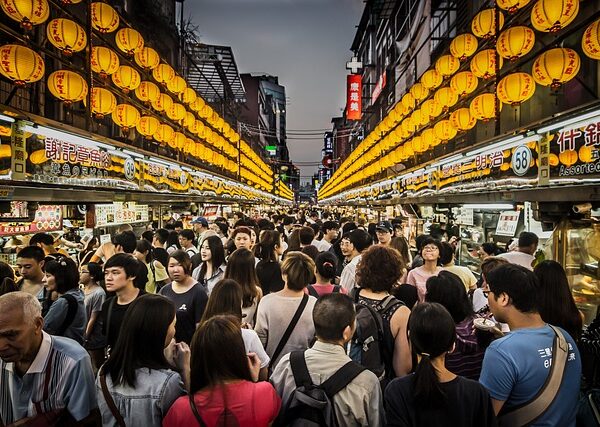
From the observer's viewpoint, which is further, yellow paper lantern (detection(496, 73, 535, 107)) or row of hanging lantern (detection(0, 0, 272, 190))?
yellow paper lantern (detection(496, 73, 535, 107))

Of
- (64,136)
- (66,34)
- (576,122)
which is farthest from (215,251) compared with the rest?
(576,122)

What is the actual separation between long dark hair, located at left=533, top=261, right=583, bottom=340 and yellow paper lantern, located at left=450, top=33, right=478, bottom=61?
7.91 meters

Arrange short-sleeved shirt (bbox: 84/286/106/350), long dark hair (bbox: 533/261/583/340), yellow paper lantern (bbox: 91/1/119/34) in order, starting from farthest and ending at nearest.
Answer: yellow paper lantern (bbox: 91/1/119/34)
short-sleeved shirt (bbox: 84/286/106/350)
long dark hair (bbox: 533/261/583/340)

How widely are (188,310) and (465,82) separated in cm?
860

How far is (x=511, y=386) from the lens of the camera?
8.94ft

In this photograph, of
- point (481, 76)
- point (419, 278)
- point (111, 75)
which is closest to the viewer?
point (419, 278)

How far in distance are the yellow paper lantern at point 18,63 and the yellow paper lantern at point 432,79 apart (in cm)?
964

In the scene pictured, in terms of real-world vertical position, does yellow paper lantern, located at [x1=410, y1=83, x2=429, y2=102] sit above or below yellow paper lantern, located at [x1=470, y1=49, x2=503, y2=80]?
above

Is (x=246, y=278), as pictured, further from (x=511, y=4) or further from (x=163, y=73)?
(x=163, y=73)

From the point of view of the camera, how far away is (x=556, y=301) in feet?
12.7

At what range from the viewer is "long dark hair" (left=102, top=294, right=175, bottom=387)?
9.12 feet

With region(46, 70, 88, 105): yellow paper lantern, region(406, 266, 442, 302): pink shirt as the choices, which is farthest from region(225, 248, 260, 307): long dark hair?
region(46, 70, 88, 105): yellow paper lantern

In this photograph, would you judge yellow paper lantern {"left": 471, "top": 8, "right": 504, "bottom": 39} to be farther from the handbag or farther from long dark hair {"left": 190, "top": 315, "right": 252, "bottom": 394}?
long dark hair {"left": 190, "top": 315, "right": 252, "bottom": 394}

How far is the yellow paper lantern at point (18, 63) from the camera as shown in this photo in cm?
626
